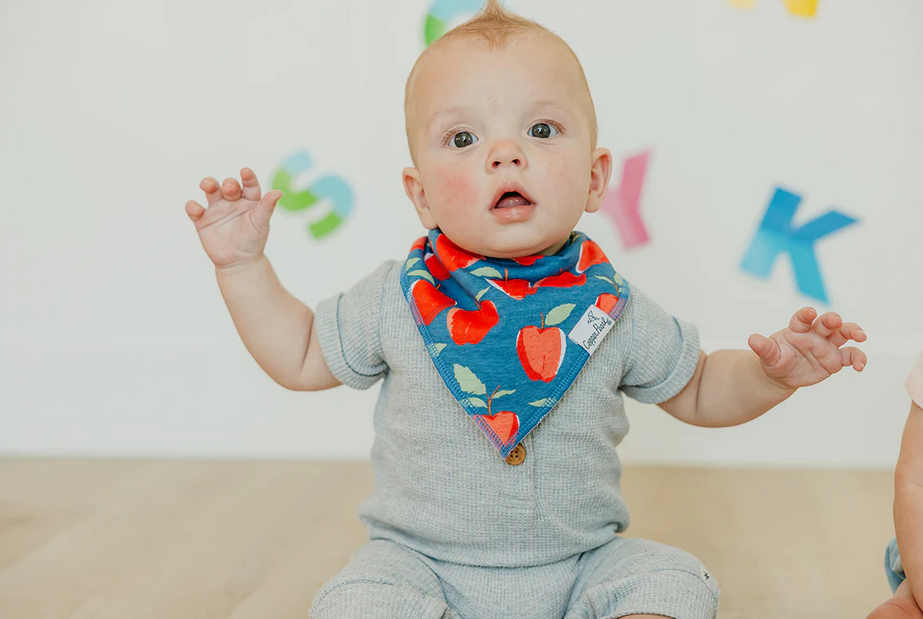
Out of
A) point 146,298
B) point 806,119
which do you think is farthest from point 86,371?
point 806,119

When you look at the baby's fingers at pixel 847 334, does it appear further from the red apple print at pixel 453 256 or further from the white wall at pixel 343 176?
the white wall at pixel 343 176

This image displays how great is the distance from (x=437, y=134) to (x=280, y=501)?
2.41 feet

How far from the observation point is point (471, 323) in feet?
3.08

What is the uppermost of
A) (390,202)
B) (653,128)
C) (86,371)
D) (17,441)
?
(653,128)

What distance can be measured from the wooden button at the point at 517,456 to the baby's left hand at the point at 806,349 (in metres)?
0.23

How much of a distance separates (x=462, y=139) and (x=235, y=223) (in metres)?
0.24

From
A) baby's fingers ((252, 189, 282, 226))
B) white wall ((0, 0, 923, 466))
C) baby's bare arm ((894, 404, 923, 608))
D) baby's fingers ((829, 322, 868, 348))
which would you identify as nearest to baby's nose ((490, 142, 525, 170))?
baby's fingers ((252, 189, 282, 226))

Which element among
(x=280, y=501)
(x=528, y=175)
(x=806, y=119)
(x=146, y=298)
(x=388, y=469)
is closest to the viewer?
(x=528, y=175)

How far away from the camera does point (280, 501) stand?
1.45 meters

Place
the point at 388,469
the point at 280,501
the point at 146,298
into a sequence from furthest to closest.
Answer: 1. the point at 146,298
2. the point at 280,501
3. the point at 388,469

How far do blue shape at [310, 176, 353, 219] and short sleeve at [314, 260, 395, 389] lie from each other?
0.69 meters

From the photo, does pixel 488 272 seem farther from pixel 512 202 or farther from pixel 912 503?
pixel 912 503

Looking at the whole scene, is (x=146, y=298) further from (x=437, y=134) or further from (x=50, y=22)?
(x=437, y=134)

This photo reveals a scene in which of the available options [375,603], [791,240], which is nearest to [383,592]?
[375,603]
